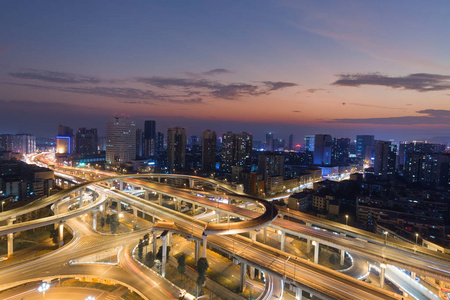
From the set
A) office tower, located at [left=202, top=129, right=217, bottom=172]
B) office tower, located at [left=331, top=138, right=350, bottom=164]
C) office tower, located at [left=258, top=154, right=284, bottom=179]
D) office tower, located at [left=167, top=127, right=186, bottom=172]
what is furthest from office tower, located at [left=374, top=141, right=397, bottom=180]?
office tower, located at [left=167, top=127, right=186, bottom=172]

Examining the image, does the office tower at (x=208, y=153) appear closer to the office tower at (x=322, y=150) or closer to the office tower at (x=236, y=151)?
the office tower at (x=236, y=151)

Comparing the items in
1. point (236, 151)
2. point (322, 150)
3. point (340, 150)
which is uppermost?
point (236, 151)

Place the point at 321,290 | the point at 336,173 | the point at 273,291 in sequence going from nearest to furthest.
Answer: the point at 321,290 → the point at 273,291 → the point at 336,173

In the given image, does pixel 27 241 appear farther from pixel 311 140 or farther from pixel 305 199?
pixel 311 140

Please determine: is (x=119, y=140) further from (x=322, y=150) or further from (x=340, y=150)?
(x=340, y=150)

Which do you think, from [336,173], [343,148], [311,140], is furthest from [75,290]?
[311,140]

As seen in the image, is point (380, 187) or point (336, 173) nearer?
point (380, 187)

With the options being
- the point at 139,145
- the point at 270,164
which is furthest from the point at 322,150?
the point at 139,145
